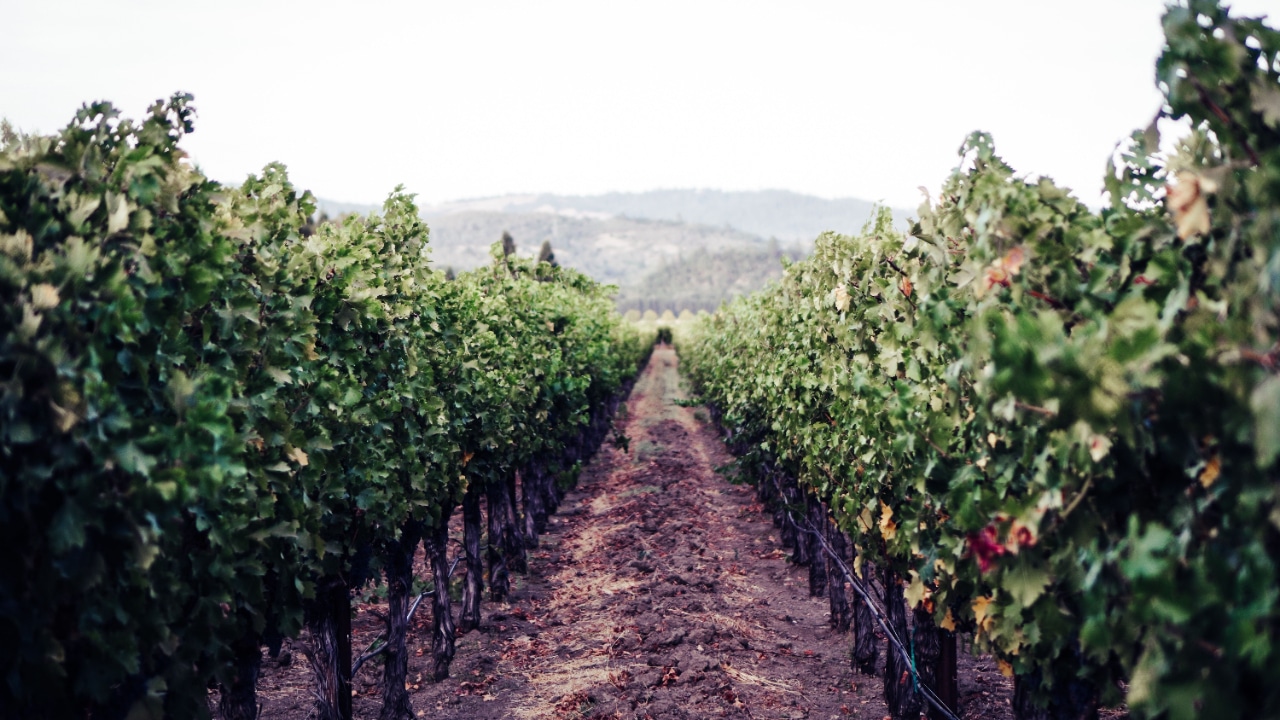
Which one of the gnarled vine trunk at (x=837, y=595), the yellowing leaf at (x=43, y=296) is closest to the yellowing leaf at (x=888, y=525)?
the gnarled vine trunk at (x=837, y=595)

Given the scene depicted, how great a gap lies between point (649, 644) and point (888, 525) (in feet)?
12.7

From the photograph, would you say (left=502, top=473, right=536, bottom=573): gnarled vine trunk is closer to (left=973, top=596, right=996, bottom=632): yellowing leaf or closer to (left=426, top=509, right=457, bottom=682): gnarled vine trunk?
(left=426, top=509, right=457, bottom=682): gnarled vine trunk

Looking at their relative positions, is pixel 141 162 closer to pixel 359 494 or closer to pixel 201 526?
pixel 201 526

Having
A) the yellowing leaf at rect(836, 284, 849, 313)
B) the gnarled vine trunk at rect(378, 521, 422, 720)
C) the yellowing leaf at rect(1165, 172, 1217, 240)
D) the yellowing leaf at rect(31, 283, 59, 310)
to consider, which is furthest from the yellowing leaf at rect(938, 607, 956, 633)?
the yellowing leaf at rect(31, 283, 59, 310)

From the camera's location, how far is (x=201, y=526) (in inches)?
154

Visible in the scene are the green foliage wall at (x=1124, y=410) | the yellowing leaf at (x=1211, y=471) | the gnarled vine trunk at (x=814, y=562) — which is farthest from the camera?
the gnarled vine trunk at (x=814, y=562)

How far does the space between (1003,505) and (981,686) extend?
5020mm

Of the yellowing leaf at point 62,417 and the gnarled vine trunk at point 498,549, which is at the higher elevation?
the yellowing leaf at point 62,417

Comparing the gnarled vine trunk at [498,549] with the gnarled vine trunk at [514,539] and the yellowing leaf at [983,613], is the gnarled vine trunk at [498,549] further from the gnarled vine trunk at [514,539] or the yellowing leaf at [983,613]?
the yellowing leaf at [983,613]

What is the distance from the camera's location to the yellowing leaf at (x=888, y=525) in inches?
243

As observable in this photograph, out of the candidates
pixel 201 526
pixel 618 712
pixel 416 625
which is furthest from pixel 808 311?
pixel 201 526

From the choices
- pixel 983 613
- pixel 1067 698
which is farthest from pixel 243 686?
pixel 1067 698

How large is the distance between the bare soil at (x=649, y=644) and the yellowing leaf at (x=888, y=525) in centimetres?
200

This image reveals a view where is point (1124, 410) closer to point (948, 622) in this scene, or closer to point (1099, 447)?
point (1099, 447)
